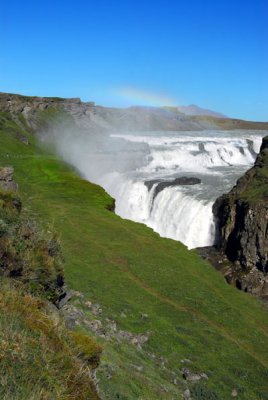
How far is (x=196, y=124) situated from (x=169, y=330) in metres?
173

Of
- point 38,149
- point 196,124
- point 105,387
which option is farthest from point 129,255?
point 196,124

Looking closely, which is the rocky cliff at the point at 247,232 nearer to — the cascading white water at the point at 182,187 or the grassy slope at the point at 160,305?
the cascading white water at the point at 182,187

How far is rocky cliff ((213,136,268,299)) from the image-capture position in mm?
35406

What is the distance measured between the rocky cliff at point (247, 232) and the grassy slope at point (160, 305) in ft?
18.3

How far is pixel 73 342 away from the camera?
28.5ft

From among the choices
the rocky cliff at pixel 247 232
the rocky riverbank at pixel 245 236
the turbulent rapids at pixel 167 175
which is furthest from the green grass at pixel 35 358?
the turbulent rapids at pixel 167 175

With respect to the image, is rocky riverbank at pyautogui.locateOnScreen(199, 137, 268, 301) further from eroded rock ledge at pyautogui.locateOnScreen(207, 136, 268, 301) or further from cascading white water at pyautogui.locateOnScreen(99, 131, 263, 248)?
cascading white water at pyautogui.locateOnScreen(99, 131, 263, 248)

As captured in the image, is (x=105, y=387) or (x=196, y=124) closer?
(x=105, y=387)

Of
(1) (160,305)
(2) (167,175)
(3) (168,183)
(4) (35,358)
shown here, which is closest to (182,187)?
(3) (168,183)

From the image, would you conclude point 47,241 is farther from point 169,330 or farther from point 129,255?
point 129,255

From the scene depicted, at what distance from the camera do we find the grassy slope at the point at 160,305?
16734 millimetres

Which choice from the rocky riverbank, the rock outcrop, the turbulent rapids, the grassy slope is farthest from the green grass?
the rock outcrop

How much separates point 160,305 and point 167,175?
45.6m

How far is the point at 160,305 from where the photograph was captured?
23344 mm
